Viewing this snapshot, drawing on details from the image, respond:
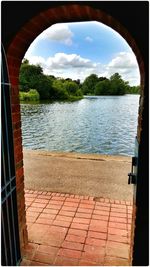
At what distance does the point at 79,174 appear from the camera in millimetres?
5820

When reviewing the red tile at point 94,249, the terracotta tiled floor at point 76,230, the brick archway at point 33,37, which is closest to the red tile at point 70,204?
the terracotta tiled floor at point 76,230

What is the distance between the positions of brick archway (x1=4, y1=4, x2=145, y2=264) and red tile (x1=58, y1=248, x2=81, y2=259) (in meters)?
0.58

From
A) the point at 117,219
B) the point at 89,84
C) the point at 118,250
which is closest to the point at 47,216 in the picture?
the point at 117,219

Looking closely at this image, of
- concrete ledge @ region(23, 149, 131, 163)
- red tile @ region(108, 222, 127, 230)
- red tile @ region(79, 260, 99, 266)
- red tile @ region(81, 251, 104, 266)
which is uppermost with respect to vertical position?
concrete ledge @ region(23, 149, 131, 163)

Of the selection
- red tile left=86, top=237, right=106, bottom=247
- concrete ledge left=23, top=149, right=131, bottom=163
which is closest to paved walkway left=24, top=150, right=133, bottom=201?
concrete ledge left=23, top=149, right=131, bottom=163

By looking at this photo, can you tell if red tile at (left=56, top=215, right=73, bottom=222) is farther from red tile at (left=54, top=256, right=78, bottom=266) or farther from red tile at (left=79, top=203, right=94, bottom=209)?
red tile at (left=54, top=256, right=78, bottom=266)

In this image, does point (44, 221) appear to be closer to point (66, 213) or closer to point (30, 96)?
point (66, 213)

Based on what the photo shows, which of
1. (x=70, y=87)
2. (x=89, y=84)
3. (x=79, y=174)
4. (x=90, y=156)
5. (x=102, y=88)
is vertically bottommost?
(x=79, y=174)

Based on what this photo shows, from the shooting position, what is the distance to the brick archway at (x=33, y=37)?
7.37 feet

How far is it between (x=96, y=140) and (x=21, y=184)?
975 cm

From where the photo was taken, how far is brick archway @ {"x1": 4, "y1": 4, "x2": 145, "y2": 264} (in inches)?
88.5

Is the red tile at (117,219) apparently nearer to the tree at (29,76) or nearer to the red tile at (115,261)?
the red tile at (115,261)

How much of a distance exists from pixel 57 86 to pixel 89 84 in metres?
14.4

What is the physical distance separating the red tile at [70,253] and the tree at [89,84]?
55.9 m
